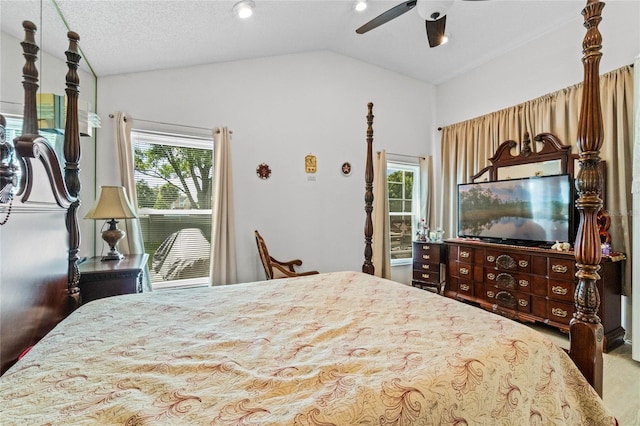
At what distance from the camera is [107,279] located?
2006 millimetres

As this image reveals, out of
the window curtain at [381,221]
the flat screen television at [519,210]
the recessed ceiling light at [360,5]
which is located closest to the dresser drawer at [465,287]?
the flat screen television at [519,210]

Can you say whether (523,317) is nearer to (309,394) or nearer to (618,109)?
(618,109)

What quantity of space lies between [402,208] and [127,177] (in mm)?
3603

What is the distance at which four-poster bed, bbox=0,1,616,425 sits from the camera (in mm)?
729

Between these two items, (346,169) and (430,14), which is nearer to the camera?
(430,14)

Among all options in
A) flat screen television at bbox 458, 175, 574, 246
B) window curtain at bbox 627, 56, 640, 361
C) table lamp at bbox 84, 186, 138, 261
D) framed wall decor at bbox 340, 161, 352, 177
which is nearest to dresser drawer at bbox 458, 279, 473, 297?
flat screen television at bbox 458, 175, 574, 246

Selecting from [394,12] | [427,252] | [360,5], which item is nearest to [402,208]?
[427,252]

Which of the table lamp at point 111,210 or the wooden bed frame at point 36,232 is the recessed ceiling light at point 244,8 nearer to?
the wooden bed frame at point 36,232

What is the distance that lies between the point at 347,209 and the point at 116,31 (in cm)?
293

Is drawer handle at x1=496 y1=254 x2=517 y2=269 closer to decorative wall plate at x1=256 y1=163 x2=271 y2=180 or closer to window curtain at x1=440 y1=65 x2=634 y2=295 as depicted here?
window curtain at x1=440 y1=65 x2=634 y2=295

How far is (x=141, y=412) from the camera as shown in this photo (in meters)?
0.68

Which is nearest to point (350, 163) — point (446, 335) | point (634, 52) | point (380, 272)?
point (380, 272)

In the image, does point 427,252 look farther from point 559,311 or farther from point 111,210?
point 111,210

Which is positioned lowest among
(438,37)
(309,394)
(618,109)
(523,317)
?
(523,317)
